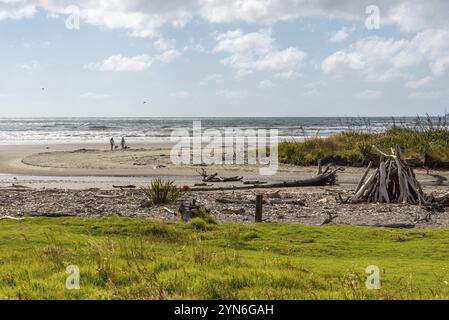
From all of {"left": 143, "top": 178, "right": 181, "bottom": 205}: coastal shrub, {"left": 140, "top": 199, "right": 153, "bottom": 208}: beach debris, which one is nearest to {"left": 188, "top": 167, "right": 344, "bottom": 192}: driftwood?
{"left": 143, "top": 178, "right": 181, "bottom": 205}: coastal shrub

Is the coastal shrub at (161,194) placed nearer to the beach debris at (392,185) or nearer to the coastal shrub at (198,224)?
the coastal shrub at (198,224)

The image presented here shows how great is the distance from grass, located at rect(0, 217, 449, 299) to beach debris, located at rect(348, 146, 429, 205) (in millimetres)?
6448

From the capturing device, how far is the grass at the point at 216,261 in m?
6.41

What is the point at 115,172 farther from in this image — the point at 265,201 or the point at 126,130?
the point at 126,130

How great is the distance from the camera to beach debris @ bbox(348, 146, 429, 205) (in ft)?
61.4

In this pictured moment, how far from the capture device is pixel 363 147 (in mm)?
31453

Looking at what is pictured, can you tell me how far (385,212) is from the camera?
56.3 ft

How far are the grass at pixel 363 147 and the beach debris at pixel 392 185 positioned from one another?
11.7 meters

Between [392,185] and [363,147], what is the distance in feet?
40.9
